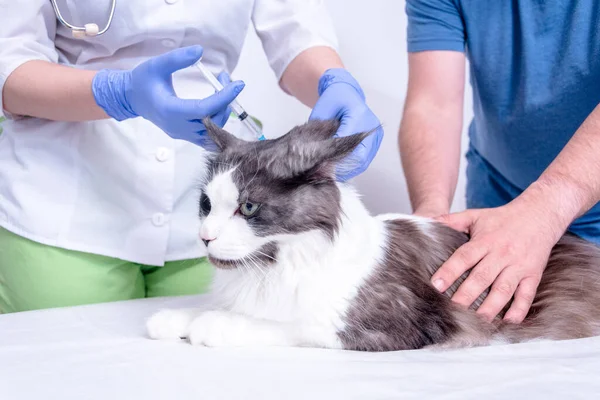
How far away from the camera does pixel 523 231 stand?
1295 mm

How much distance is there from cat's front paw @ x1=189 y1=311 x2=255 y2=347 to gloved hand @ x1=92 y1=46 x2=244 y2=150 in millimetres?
366

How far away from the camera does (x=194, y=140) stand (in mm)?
1400

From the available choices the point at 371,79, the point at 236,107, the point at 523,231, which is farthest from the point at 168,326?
the point at 371,79

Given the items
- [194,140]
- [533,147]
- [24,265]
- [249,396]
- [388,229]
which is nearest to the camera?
[249,396]

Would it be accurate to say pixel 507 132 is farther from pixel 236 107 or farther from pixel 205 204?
pixel 205 204

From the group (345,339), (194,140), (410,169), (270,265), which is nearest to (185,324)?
Answer: (270,265)

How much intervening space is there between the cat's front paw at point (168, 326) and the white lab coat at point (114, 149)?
0.47 meters

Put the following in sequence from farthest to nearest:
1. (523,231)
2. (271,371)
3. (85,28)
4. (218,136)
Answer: (85,28) < (523,231) < (218,136) < (271,371)

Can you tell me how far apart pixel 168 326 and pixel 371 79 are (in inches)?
63.7

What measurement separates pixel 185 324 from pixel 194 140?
43 centimetres

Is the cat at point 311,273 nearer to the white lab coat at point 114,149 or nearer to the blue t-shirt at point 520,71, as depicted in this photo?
the white lab coat at point 114,149

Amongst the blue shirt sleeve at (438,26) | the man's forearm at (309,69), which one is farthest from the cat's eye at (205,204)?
the blue shirt sleeve at (438,26)

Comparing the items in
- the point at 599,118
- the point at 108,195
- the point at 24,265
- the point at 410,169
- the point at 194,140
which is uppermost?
the point at 599,118

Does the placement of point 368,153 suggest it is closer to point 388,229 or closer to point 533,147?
point 388,229
